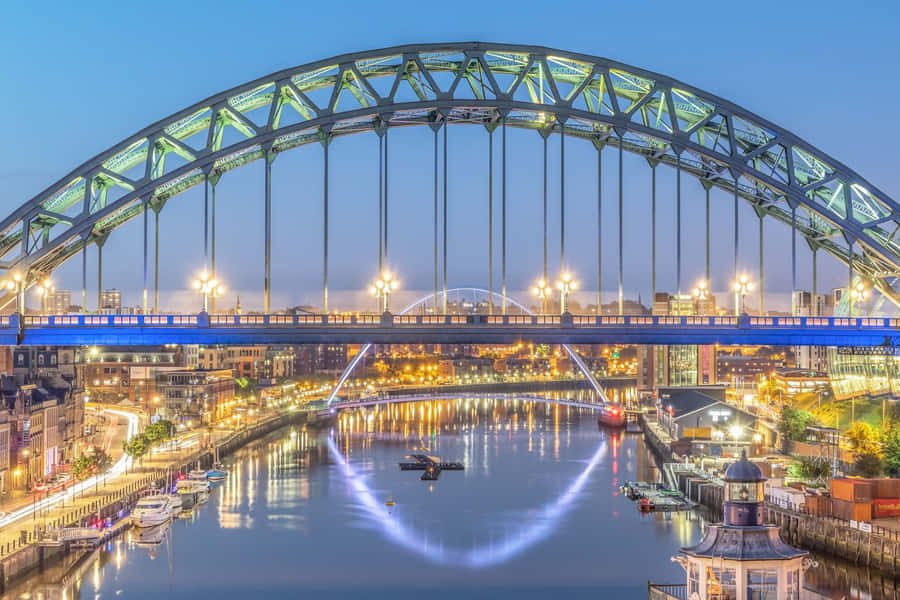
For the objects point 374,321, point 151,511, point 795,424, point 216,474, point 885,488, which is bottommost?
point 216,474

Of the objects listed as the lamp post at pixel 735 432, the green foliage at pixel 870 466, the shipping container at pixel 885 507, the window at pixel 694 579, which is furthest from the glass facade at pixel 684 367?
the window at pixel 694 579

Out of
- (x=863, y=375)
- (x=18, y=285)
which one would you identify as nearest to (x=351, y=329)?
(x=18, y=285)

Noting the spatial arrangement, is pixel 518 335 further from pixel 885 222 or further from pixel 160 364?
pixel 160 364

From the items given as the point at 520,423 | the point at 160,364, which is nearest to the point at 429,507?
the point at 520,423

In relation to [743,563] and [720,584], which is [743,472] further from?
[720,584]

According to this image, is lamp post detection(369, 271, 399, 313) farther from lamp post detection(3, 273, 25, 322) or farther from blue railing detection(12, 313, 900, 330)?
lamp post detection(3, 273, 25, 322)

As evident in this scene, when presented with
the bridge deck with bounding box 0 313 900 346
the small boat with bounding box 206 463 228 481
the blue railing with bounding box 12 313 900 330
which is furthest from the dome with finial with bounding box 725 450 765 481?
the small boat with bounding box 206 463 228 481
